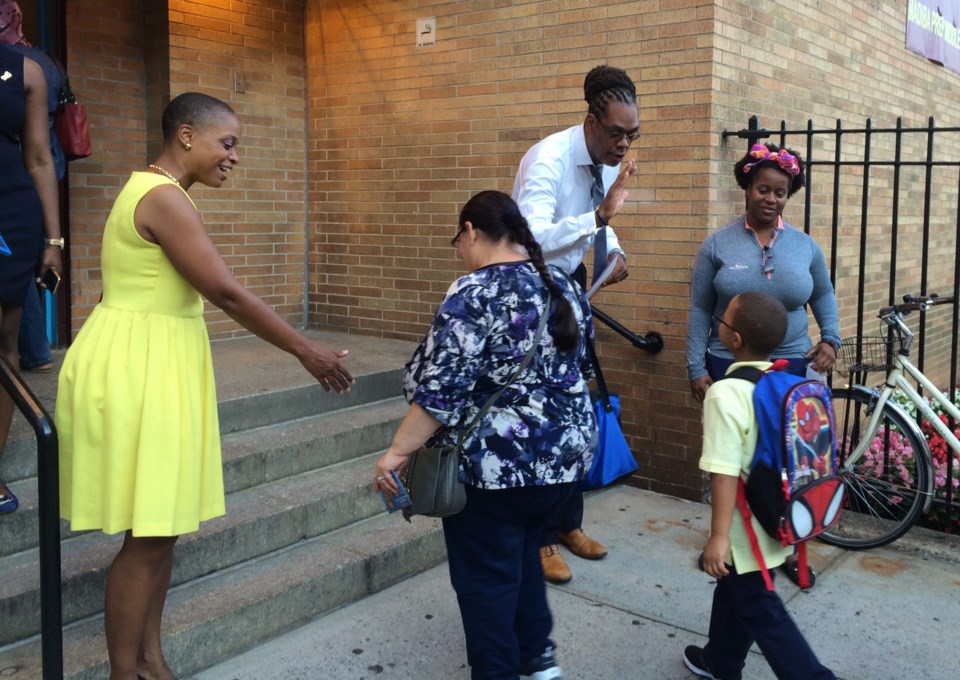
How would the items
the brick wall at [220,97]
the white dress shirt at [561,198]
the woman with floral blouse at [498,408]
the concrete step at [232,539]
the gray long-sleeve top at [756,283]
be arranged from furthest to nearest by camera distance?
the brick wall at [220,97] < the gray long-sleeve top at [756,283] < the white dress shirt at [561,198] < the concrete step at [232,539] < the woman with floral blouse at [498,408]

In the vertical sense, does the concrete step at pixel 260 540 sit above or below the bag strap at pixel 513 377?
below

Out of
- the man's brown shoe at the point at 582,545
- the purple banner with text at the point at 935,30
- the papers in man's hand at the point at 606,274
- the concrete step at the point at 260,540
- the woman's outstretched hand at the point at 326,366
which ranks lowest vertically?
the man's brown shoe at the point at 582,545

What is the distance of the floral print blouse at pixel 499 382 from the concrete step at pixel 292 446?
1824mm

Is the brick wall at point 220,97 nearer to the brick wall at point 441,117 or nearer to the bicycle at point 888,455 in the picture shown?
the brick wall at point 441,117

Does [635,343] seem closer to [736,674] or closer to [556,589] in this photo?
[556,589]

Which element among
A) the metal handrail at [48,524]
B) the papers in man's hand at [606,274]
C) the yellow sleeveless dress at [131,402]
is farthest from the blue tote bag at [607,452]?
the metal handrail at [48,524]

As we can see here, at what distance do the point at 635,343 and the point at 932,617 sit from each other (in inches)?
85.9

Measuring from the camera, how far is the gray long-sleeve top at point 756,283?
4.20 m

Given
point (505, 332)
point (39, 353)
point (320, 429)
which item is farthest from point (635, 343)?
point (39, 353)

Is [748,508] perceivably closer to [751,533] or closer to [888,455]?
[751,533]

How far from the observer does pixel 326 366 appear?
2973 mm

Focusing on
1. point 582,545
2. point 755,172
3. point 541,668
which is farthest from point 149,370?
point 755,172

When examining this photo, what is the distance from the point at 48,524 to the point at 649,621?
7.98ft

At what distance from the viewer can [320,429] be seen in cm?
508
